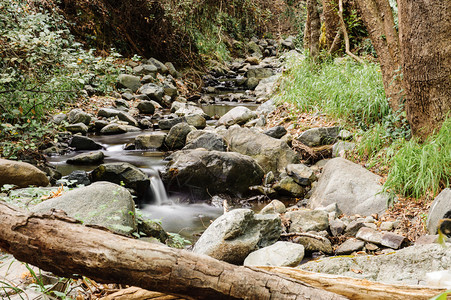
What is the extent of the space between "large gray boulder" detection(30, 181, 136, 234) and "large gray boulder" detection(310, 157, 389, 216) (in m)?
2.63

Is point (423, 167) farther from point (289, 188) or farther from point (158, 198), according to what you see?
point (158, 198)

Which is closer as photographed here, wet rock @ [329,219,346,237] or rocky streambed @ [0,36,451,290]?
rocky streambed @ [0,36,451,290]

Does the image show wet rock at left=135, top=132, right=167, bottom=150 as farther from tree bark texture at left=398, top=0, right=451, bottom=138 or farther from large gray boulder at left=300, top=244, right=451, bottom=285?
large gray boulder at left=300, top=244, right=451, bottom=285

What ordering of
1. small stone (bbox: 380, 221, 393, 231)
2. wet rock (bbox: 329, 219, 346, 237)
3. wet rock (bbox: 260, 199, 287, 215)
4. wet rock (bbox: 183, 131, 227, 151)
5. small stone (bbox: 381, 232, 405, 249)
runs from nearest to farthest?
small stone (bbox: 381, 232, 405, 249), small stone (bbox: 380, 221, 393, 231), wet rock (bbox: 329, 219, 346, 237), wet rock (bbox: 260, 199, 287, 215), wet rock (bbox: 183, 131, 227, 151)

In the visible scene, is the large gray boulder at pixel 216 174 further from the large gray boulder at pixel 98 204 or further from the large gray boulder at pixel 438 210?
the large gray boulder at pixel 438 210

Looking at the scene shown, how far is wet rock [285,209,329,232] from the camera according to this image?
411 cm

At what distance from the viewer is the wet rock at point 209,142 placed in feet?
22.4


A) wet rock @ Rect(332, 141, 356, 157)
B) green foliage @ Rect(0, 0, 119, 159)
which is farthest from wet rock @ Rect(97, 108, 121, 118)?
wet rock @ Rect(332, 141, 356, 157)

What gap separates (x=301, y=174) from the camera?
556 cm

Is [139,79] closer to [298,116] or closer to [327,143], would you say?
[298,116]

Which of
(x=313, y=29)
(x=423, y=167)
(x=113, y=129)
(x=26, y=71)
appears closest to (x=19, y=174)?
(x=26, y=71)

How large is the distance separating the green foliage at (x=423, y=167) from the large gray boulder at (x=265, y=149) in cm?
198

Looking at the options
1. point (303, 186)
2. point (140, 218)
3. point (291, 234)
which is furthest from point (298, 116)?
point (140, 218)

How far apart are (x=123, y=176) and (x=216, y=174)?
1.45 meters
